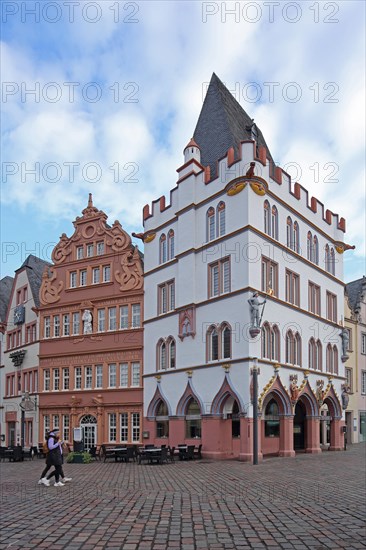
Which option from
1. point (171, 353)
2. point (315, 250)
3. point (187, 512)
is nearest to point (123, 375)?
point (171, 353)

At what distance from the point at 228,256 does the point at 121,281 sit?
1040 cm

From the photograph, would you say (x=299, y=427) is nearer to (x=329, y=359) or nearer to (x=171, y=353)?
(x=329, y=359)

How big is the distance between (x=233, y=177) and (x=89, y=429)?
62.2 feet

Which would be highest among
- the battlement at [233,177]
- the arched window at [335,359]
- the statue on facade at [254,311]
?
the battlement at [233,177]

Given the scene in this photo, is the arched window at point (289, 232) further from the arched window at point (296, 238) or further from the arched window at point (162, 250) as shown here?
the arched window at point (162, 250)

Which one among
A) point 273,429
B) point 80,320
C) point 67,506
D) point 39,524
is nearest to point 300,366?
point 273,429

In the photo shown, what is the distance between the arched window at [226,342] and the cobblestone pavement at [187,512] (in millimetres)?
10459

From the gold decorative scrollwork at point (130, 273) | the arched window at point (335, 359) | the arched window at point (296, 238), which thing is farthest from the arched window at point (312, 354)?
the gold decorative scrollwork at point (130, 273)

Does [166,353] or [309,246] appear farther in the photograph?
[309,246]

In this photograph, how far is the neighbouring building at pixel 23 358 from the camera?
43.7 m

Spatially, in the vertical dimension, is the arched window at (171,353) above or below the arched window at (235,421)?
above

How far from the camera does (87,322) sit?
4100 cm

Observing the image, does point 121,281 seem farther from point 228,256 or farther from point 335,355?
point 335,355

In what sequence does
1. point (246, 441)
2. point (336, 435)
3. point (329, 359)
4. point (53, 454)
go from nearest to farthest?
1. point (53, 454)
2. point (246, 441)
3. point (336, 435)
4. point (329, 359)
